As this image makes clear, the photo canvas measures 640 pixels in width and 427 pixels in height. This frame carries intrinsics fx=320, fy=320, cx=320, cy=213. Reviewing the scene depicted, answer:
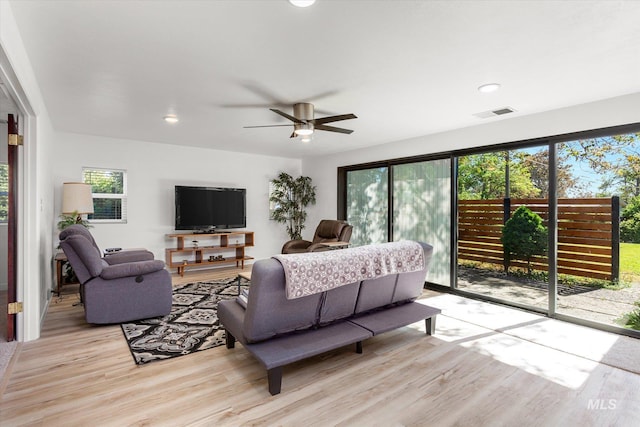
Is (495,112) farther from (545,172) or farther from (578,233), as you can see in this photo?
(578,233)

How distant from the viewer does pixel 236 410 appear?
195cm

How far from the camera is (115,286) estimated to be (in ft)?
10.6

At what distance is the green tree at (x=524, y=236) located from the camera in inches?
158

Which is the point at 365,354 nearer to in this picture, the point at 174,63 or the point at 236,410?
the point at 236,410

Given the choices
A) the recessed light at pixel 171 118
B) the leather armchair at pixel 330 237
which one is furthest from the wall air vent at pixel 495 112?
the recessed light at pixel 171 118

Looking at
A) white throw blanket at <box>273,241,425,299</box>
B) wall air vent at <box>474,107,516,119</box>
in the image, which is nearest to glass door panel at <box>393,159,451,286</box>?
wall air vent at <box>474,107,516,119</box>

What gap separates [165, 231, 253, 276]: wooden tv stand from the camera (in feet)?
18.7

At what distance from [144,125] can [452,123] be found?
4176 mm

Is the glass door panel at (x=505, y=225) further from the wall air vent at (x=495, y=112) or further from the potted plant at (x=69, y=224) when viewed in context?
the potted plant at (x=69, y=224)

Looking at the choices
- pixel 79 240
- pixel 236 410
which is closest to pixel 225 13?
pixel 236 410

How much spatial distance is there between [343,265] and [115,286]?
2.43 meters

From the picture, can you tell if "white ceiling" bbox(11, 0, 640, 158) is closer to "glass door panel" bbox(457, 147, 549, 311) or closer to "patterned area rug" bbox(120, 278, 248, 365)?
"glass door panel" bbox(457, 147, 549, 311)

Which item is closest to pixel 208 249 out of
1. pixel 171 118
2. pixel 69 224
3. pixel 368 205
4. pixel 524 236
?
pixel 69 224

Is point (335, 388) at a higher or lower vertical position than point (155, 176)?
lower
